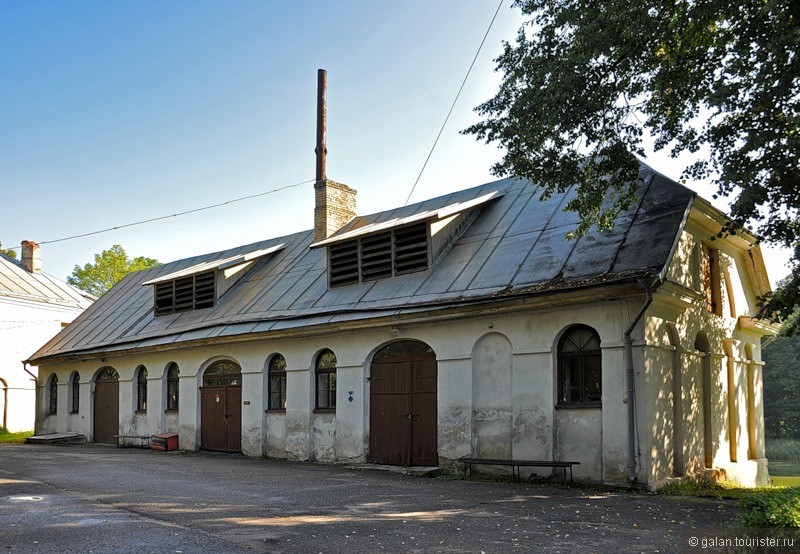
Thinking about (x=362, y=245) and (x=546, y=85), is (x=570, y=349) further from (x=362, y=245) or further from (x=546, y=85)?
(x=362, y=245)

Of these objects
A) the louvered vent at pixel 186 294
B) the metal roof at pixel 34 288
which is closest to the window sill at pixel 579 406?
the louvered vent at pixel 186 294

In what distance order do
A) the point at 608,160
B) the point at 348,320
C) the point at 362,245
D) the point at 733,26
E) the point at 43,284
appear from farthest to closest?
the point at 43,284
the point at 362,245
the point at 348,320
the point at 608,160
the point at 733,26

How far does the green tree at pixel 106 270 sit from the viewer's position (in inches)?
2072

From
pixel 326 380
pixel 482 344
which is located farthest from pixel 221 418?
pixel 482 344

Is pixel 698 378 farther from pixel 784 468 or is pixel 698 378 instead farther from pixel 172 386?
pixel 784 468

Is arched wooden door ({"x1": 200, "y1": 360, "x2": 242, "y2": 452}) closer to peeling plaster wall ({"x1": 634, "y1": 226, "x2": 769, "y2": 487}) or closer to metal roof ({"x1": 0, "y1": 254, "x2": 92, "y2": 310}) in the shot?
peeling plaster wall ({"x1": 634, "y1": 226, "x2": 769, "y2": 487})

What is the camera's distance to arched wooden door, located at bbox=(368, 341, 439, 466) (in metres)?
15.9

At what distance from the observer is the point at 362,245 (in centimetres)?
1892

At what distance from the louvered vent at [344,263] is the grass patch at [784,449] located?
30266 millimetres

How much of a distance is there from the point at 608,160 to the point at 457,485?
6246 mm

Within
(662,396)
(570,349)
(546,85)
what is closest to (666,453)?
(662,396)

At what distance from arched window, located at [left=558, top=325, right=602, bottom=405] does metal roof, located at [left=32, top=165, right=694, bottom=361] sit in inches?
43.1

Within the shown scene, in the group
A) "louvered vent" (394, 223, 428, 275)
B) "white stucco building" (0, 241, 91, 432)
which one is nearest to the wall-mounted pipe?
"white stucco building" (0, 241, 91, 432)

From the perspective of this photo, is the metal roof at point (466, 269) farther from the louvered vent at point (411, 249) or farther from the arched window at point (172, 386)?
the arched window at point (172, 386)
